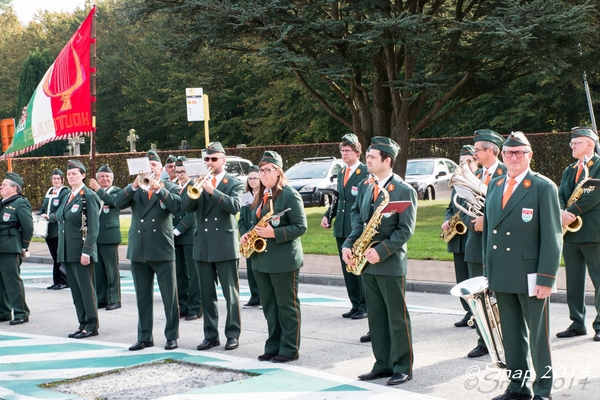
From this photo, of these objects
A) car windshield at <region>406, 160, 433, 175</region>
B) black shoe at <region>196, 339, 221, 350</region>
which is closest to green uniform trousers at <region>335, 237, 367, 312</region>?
black shoe at <region>196, 339, 221, 350</region>

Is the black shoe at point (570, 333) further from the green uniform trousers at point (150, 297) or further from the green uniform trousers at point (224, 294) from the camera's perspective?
the green uniform trousers at point (150, 297)

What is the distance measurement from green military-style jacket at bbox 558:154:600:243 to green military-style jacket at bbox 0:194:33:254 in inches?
274

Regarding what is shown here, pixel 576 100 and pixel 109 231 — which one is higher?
pixel 576 100

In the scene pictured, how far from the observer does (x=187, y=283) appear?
1170cm

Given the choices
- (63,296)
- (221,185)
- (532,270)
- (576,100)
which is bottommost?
(63,296)

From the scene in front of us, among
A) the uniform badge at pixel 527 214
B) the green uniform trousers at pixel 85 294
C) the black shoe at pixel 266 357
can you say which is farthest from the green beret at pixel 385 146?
the green uniform trousers at pixel 85 294

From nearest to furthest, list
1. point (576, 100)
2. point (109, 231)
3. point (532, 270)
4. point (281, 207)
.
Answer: point (532, 270), point (281, 207), point (109, 231), point (576, 100)

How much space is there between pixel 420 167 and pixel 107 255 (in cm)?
1880

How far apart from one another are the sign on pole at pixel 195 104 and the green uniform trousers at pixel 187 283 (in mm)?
8583

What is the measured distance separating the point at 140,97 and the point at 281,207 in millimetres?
47062

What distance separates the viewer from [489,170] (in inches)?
329

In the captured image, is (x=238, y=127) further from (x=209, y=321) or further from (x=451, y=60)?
(x=209, y=321)

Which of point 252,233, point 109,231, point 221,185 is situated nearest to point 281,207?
point 252,233

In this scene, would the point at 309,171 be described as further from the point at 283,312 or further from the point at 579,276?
the point at 283,312
